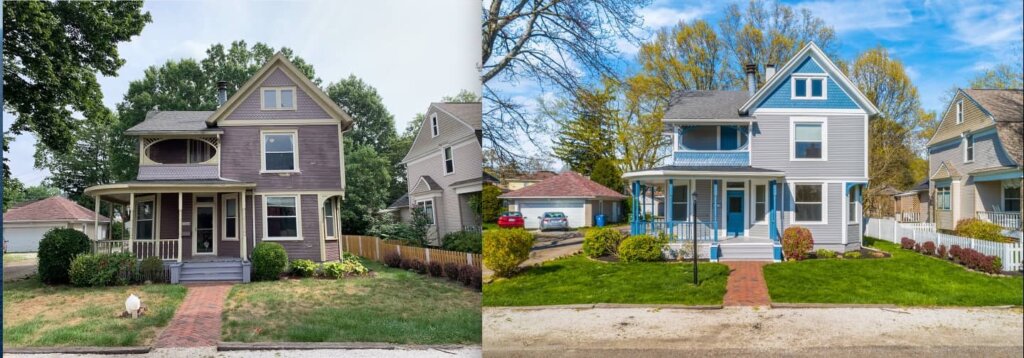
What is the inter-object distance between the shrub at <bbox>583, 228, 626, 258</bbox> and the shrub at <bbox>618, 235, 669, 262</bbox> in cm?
5

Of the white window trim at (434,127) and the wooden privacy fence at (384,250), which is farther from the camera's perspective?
the wooden privacy fence at (384,250)

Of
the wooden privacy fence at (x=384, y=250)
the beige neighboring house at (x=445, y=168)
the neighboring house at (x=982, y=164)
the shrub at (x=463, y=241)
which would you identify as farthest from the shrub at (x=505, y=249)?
the neighboring house at (x=982, y=164)

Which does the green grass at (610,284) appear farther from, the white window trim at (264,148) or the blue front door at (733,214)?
the white window trim at (264,148)

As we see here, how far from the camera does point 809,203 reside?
4.79 m

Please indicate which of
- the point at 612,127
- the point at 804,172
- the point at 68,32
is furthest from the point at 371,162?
the point at 804,172

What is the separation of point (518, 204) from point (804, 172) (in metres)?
2.01

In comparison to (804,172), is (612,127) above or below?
above

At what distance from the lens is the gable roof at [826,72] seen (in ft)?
15.7

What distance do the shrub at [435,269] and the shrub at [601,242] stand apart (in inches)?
59.8

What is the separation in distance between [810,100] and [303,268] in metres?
4.27

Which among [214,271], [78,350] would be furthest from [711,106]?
[78,350]

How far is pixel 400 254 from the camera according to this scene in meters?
6.26

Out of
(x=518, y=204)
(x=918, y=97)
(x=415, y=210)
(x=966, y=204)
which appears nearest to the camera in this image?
(x=966, y=204)

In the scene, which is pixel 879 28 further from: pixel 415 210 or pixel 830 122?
pixel 415 210
